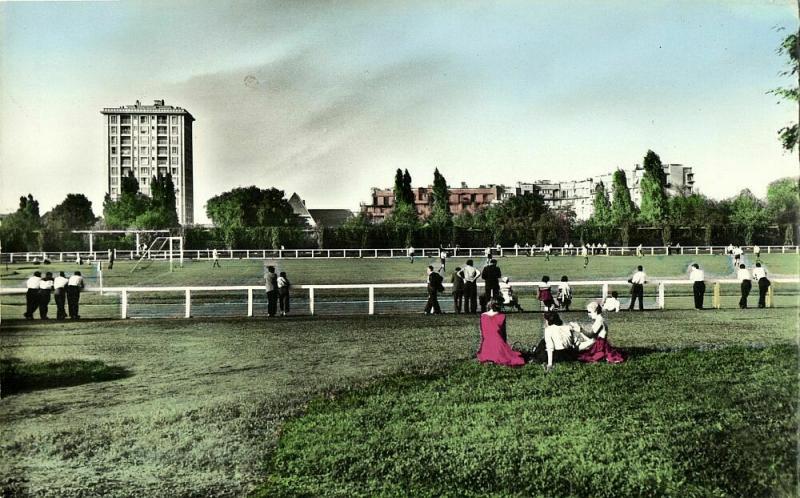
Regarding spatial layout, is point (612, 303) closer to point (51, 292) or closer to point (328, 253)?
point (328, 253)

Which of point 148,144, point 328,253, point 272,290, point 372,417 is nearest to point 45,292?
point 148,144

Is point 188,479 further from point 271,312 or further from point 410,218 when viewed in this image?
point 410,218

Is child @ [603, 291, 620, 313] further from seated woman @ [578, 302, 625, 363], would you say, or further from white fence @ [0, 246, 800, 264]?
seated woman @ [578, 302, 625, 363]

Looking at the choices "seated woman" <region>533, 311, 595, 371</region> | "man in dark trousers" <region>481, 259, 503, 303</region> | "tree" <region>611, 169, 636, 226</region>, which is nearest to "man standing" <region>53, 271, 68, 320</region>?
"man in dark trousers" <region>481, 259, 503, 303</region>

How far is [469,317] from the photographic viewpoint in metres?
13.0

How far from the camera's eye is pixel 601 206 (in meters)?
14.8

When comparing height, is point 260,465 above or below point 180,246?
below

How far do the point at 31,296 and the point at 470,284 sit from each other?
859 centimetres

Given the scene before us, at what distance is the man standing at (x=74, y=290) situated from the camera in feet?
38.2

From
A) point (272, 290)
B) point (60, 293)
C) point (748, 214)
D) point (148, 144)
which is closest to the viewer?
point (148, 144)

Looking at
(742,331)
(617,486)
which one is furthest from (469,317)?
(617,486)

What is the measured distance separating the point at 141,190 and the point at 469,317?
6.88 m

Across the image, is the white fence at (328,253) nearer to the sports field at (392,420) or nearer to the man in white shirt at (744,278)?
the man in white shirt at (744,278)

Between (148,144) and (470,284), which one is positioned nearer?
(148,144)
